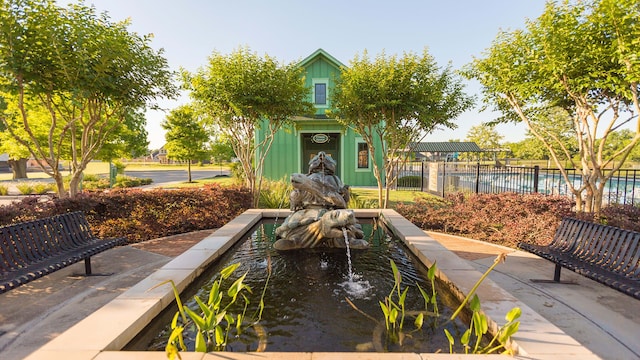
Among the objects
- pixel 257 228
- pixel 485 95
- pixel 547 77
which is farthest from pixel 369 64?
pixel 257 228

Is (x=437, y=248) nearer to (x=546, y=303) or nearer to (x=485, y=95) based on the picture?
(x=546, y=303)

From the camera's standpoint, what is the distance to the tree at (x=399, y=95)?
10.2m

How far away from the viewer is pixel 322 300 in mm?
3723

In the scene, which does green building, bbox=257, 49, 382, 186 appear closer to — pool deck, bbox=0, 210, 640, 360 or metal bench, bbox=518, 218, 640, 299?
pool deck, bbox=0, 210, 640, 360

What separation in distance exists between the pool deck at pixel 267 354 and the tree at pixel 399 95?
5.82m

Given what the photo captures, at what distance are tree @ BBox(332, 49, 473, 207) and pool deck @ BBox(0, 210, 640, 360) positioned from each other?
19.1 feet

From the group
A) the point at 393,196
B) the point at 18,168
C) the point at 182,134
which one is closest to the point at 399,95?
the point at 393,196

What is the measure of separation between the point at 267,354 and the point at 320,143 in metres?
17.3

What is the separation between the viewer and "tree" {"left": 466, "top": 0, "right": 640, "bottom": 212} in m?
5.70

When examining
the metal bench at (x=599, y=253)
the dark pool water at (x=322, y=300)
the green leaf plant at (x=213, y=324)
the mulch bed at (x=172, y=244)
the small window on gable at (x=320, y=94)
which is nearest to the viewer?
the green leaf plant at (x=213, y=324)

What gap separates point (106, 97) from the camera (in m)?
7.71

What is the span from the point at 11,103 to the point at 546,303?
17103mm

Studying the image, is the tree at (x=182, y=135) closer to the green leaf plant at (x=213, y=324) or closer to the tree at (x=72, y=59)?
the tree at (x=72, y=59)

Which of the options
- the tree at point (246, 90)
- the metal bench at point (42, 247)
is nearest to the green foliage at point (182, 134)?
the tree at point (246, 90)
